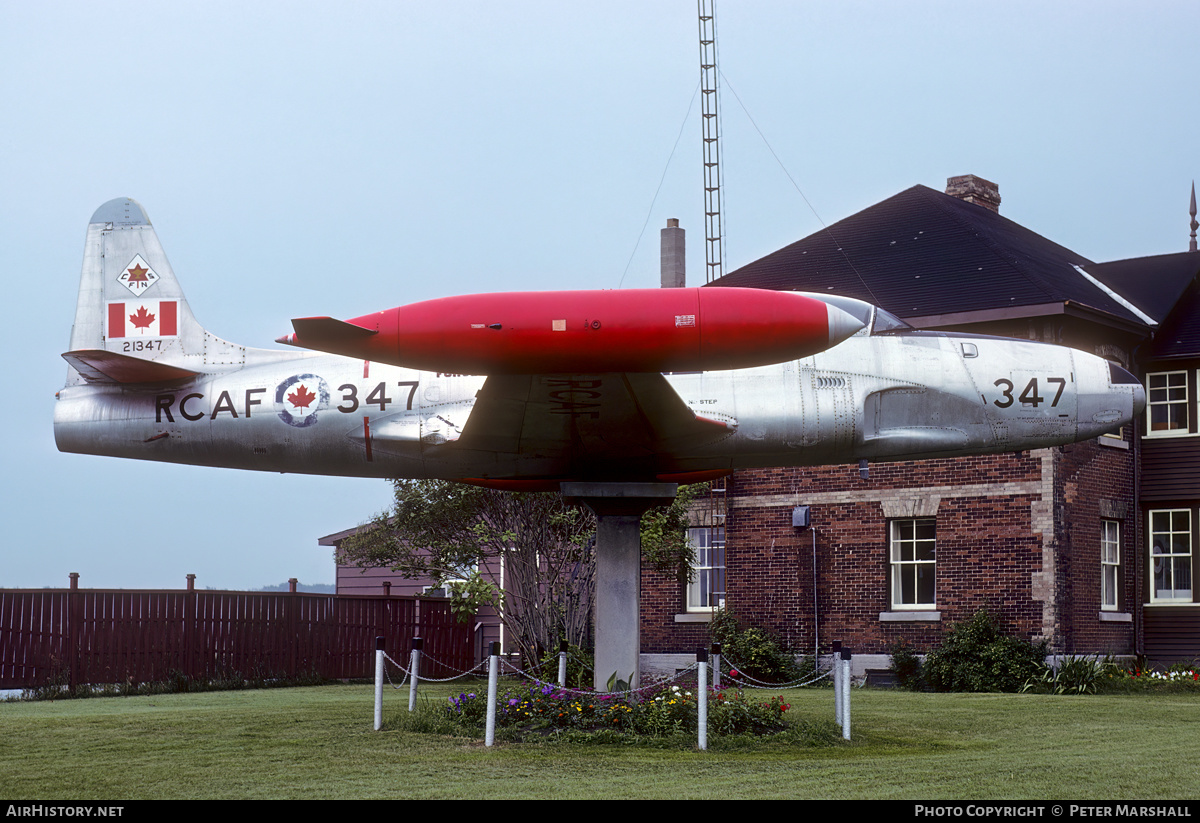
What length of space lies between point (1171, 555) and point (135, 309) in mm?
20503

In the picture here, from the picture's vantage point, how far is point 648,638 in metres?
27.2

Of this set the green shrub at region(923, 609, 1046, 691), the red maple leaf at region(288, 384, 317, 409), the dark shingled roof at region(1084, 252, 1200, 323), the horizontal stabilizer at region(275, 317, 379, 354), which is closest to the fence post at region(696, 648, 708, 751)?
the horizontal stabilizer at region(275, 317, 379, 354)

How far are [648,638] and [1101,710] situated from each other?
11.4m

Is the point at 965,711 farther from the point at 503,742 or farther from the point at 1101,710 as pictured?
the point at 503,742

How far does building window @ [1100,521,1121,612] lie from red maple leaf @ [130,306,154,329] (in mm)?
18527

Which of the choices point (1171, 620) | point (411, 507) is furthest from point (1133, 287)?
point (411, 507)

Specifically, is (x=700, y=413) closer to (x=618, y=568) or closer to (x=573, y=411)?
(x=573, y=411)

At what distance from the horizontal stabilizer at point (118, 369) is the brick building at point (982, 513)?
1490 centimetres

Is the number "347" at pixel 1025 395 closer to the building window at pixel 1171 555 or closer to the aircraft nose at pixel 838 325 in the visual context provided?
the aircraft nose at pixel 838 325

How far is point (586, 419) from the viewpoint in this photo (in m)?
12.7

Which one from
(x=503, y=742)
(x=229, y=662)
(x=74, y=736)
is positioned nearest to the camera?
(x=503, y=742)

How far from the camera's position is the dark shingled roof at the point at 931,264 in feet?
80.2

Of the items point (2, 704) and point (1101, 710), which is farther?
point (2, 704)

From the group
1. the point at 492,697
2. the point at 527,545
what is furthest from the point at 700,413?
the point at 527,545
